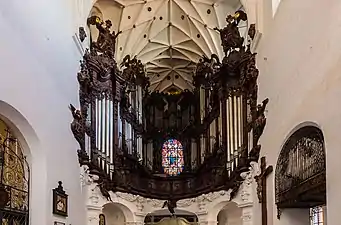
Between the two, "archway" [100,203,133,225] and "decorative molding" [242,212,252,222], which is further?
"archway" [100,203,133,225]

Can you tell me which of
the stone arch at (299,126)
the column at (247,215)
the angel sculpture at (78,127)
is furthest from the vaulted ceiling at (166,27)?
→ the stone arch at (299,126)

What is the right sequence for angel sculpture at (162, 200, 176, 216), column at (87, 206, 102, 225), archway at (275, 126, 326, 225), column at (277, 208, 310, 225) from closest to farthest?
archway at (275, 126, 326, 225), column at (277, 208, 310, 225), column at (87, 206, 102, 225), angel sculpture at (162, 200, 176, 216)

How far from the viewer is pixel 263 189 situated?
10.2 m

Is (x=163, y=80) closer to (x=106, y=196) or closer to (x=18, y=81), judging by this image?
(x=106, y=196)

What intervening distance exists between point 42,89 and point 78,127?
2204mm

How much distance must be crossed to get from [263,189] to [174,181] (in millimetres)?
4917

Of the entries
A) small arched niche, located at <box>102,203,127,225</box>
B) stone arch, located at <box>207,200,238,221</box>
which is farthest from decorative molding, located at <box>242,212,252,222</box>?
small arched niche, located at <box>102,203,127,225</box>

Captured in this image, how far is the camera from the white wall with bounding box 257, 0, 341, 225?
6.36 metres

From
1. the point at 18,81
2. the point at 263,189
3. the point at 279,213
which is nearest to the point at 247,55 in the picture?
the point at 263,189

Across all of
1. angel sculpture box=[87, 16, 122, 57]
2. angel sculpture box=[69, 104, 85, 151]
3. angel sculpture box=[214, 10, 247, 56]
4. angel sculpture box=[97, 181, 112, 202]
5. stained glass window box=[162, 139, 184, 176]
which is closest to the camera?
angel sculpture box=[69, 104, 85, 151]

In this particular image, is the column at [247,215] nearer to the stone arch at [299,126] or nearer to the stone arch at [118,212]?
the stone arch at [299,126]

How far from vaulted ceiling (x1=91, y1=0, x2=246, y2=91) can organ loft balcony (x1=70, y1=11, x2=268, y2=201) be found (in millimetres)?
1007

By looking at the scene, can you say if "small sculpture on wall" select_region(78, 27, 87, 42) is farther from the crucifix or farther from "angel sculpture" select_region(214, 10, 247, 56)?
the crucifix

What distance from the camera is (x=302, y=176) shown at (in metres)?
7.81
